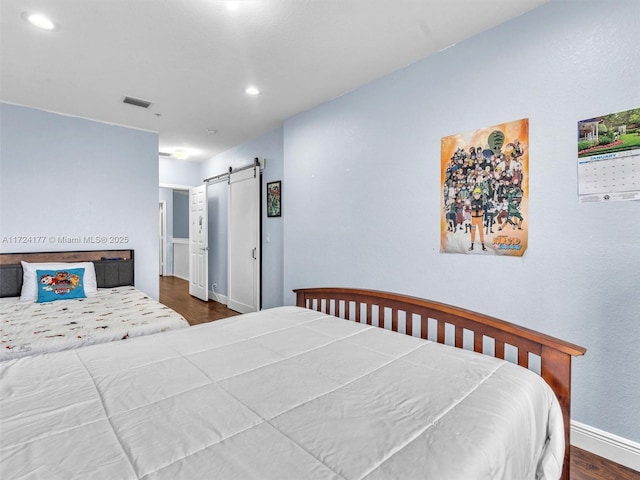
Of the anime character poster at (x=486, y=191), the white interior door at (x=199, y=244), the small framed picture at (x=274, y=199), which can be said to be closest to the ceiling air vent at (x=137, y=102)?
the small framed picture at (x=274, y=199)

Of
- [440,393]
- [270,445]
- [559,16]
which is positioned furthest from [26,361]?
[559,16]

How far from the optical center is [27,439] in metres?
0.83

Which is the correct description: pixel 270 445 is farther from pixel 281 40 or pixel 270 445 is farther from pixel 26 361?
pixel 281 40

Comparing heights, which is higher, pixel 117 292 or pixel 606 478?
pixel 117 292

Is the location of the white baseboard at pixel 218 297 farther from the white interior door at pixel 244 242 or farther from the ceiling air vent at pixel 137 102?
the ceiling air vent at pixel 137 102

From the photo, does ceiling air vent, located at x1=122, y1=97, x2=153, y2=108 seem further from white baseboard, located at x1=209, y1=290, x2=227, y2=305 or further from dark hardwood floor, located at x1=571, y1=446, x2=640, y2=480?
dark hardwood floor, located at x1=571, y1=446, x2=640, y2=480

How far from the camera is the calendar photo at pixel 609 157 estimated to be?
1.64 metres

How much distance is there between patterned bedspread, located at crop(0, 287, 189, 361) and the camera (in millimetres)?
1934

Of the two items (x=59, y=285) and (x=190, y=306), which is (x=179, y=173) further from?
(x=59, y=285)

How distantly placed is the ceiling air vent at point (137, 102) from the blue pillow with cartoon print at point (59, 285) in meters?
1.76

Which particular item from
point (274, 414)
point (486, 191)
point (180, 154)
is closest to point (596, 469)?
point (486, 191)

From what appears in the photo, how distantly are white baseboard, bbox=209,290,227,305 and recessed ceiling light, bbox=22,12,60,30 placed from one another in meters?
4.01

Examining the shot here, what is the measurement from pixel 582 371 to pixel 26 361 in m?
2.71

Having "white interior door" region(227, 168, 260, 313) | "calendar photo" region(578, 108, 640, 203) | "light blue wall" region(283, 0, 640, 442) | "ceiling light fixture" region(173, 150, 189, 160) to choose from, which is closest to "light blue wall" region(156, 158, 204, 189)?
"ceiling light fixture" region(173, 150, 189, 160)
